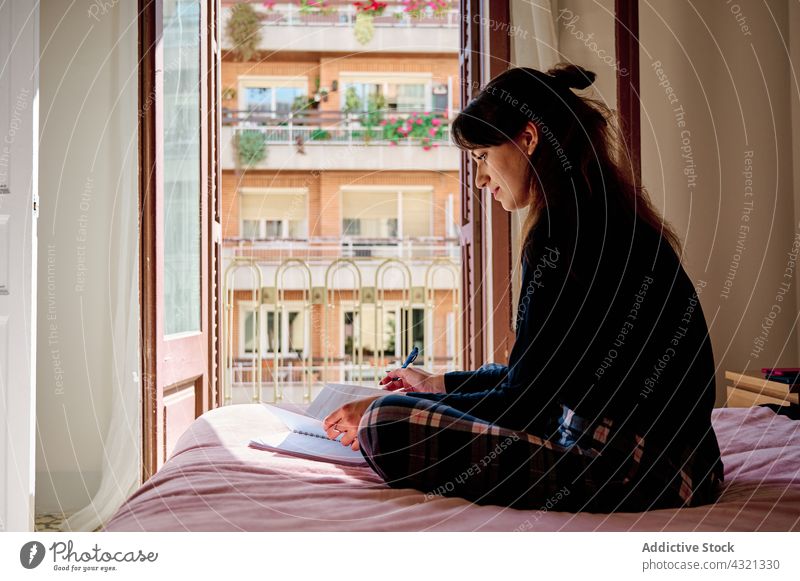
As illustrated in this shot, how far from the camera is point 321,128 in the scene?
7.29 metres

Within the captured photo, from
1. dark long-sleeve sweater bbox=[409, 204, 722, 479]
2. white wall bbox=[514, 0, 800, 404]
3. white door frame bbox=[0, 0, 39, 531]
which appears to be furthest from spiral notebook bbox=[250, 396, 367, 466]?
white wall bbox=[514, 0, 800, 404]


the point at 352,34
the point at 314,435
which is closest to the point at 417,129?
the point at 352,34

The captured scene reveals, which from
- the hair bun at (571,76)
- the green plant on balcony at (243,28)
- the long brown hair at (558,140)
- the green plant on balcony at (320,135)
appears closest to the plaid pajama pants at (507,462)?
the long brown hair at (558,140)

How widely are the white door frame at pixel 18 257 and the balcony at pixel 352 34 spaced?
540 centimetres

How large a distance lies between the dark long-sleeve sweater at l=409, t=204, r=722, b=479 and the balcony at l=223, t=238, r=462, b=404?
3.78 m

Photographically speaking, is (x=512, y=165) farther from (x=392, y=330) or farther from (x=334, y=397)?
(x=392, y=330)

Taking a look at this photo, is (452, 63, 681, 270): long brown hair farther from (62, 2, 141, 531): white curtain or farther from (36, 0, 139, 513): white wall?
(36, 0, 139, 513): white wall

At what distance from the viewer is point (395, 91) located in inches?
298

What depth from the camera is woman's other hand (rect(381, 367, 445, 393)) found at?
4.55 ft

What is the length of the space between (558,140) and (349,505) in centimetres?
65
